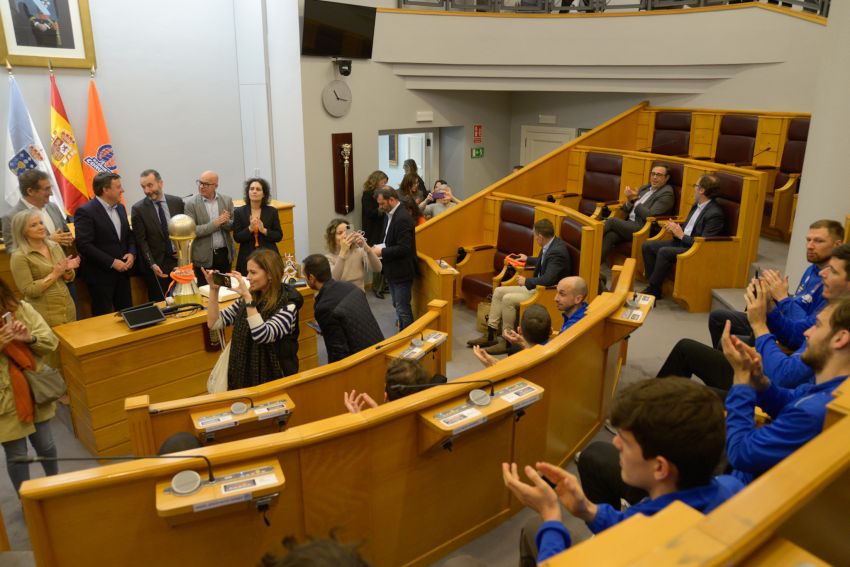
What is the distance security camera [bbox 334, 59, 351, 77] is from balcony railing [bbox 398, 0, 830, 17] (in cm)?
109

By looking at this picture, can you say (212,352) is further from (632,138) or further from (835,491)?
(632,138)

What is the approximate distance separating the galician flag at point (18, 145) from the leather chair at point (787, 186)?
7.06 metres

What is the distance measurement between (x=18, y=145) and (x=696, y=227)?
620 centimetres

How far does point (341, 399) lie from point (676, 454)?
1911 millimetres

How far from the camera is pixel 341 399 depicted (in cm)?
310

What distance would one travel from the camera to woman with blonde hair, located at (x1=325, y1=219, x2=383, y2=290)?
15.3 ft

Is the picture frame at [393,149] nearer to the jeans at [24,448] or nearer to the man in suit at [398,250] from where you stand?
the man in suit at [398,250]

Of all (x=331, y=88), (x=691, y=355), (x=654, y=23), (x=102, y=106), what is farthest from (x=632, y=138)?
(x=102, y=106)

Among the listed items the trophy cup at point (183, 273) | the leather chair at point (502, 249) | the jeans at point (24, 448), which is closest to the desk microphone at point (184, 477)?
the jeans at point (24, 448)

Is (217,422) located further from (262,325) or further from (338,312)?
(338,312)

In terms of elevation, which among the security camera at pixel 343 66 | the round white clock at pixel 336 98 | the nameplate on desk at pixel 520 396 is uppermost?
the security camera at pixel 343 66

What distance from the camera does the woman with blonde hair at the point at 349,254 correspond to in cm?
466

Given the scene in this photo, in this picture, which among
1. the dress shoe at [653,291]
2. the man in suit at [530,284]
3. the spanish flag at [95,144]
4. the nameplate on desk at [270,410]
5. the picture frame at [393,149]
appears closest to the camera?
the nameplate on desk at [270,410]

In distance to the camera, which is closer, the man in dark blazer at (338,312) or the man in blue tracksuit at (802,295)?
the man in blue tracksuit at (802,295)
